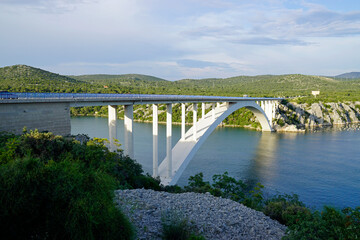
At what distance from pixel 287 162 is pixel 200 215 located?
58.4ft

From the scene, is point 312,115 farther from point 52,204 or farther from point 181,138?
point 52,204

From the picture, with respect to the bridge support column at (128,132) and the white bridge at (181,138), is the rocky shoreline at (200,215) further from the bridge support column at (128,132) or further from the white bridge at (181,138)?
the bridge support column at (128,132)

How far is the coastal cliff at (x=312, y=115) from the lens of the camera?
4257cm

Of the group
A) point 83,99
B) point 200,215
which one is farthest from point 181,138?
point 200,215

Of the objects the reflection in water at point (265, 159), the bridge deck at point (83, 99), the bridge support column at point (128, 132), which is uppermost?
the bridge deck at point (83, 99)

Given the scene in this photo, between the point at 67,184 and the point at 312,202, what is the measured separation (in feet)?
44.6

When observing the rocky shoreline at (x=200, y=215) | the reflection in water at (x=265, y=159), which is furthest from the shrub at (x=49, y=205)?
the reflection in water at (x=265, y=159)

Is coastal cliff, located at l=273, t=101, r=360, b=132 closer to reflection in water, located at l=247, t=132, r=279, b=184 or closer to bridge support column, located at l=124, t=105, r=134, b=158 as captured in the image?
reflection in water, located at l=247, t=132, r=279, b=184

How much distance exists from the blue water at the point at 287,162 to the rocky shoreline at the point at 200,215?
26.1 ft

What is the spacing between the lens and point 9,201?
3.43 meters

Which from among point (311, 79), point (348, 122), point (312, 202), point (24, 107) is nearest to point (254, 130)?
point (348, 122)

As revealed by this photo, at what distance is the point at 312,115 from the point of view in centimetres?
4578

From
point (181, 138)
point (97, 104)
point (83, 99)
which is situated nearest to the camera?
point (83, 99)

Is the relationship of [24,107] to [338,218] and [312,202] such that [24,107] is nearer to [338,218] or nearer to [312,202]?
[338,218]
